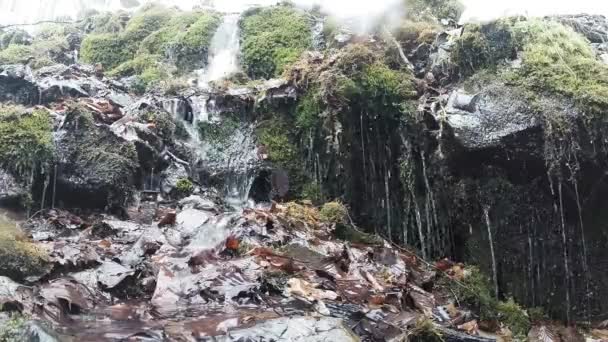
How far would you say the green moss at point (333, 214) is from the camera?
23.4 ft

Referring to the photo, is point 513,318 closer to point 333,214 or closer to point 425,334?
point 333,214

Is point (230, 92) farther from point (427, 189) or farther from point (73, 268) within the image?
point (73, 268)

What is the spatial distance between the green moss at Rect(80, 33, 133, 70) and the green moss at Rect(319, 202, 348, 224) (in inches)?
335

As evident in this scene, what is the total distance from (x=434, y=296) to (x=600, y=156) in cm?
319

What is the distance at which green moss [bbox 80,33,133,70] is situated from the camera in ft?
45.8

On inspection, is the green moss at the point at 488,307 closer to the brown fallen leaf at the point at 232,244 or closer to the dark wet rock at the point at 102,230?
the brown fallen leaf at the point at 232,244

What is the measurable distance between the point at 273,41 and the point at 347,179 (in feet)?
15.3

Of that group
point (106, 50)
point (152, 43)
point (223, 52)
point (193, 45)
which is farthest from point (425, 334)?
point (106, 50)

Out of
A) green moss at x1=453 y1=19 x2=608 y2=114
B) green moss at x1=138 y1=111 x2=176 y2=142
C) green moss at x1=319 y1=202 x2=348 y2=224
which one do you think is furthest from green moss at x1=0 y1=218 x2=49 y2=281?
green moss at x1=453 y1=19 x2=608 y2=114

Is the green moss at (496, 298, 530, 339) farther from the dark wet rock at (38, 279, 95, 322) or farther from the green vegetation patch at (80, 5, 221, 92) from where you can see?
the green vegetation patch at (80, 5, 221, 92)

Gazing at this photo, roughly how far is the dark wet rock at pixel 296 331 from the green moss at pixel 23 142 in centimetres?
510

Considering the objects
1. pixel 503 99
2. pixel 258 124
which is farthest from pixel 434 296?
pixel 258 124

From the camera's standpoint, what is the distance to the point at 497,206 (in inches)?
307

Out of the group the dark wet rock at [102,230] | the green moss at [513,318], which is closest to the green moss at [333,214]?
the green moss at [513,318]
